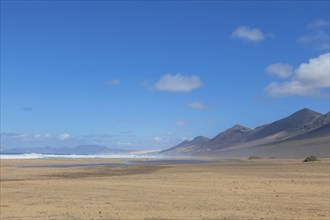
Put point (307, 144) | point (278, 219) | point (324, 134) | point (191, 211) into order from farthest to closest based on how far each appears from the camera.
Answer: point (324, 134)
point (307, 144)
point (191, 211)
point (278, 219)

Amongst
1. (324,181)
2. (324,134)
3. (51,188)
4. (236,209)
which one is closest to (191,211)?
(236,209)

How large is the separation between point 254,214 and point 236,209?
1316mm

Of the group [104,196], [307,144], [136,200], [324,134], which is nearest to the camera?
[136,200]

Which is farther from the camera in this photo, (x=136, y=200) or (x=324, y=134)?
(x=324, y=134)

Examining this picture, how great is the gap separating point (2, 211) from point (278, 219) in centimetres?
1082

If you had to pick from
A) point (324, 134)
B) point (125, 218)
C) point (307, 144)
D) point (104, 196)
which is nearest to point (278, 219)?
point (125, 218)

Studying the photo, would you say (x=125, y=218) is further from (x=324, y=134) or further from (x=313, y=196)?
(x=324, y=134)

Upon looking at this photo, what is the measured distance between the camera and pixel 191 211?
60.1ft

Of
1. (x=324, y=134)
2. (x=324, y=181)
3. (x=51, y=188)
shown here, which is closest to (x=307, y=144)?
(x=324, y=134)

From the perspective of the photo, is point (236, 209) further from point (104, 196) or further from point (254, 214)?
point (104, 196)

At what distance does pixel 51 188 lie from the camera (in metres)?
27.5

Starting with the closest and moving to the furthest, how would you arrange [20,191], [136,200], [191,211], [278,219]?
[278,219] → [191,211] → [136,200] → [20,191]

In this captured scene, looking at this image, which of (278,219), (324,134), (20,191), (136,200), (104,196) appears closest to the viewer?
(278,219)

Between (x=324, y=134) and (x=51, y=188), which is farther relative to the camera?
(x=324, y=134)
